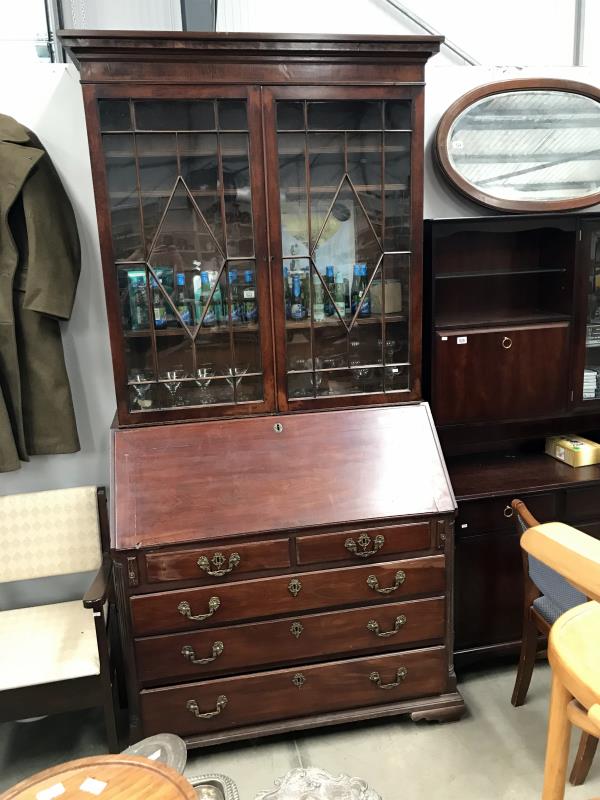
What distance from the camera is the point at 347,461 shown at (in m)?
2.29

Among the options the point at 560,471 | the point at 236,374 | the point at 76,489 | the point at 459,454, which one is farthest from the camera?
the point at 459,454

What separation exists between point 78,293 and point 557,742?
221 cm

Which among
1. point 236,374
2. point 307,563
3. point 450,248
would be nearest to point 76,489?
point 236,374

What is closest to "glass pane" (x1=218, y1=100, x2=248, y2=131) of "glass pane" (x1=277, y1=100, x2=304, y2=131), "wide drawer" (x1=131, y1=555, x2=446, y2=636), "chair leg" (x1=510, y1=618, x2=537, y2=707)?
"glass pane" (x1=277, y1=100, x2=304, y2=131)

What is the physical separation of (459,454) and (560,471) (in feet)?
1.39

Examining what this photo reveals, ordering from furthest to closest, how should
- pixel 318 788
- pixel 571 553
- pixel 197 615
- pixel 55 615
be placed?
pixel 55 615 → pixel 197 615 → pixel 318 788 → pixel 571 553

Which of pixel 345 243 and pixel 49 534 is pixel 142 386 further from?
pixel 345 243

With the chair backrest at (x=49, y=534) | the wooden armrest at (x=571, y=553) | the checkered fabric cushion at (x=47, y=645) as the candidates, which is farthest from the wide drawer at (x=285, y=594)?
the wooden armrest at (x=571, y=553)

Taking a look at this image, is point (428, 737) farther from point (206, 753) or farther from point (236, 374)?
point (236, 374)

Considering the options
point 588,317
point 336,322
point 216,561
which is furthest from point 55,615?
point 588,317

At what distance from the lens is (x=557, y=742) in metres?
0.95

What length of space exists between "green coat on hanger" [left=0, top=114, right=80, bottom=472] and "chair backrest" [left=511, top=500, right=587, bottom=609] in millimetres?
1661

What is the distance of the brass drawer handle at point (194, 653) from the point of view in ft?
6.99

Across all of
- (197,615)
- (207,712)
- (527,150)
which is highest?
(527,150)
